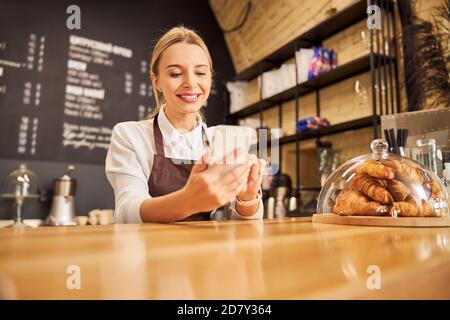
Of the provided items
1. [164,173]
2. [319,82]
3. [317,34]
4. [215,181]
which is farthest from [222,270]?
[317,34]

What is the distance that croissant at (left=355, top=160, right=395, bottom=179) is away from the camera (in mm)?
798

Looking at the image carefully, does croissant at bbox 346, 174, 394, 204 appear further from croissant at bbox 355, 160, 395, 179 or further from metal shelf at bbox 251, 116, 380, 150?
metal shelf at bbox 251, 116, 380, 150

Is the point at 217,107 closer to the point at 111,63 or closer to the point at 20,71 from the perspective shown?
the point at 111,63

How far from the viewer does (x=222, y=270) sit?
0.96ft

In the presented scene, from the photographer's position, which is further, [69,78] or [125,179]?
[69,78]

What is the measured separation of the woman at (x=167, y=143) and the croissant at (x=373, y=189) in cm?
25

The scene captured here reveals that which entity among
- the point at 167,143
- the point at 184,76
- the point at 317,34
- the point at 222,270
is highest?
the point at 317,34

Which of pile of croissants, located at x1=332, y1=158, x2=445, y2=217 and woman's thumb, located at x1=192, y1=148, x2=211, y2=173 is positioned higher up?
woman's thumb, located at x1=192, y1=148, x2=211, y2=173

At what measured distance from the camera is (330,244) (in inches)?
18.1

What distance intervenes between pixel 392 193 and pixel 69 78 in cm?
320

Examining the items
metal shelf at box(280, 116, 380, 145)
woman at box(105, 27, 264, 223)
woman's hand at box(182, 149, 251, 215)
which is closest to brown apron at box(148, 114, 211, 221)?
woman at box(105, 27, 264, 223)

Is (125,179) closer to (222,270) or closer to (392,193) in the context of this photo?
(392,193)

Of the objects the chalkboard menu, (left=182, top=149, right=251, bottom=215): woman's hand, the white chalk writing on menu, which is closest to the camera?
(left=182, top=149, right=251, bottom=215): woman's hand

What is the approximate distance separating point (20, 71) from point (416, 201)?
3.31 metres
